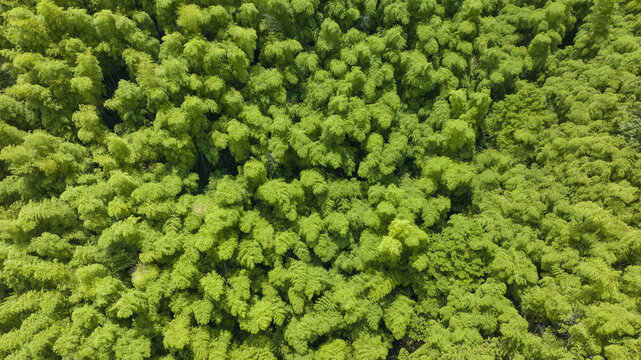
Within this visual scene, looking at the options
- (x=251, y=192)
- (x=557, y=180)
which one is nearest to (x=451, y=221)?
(x=557, y=180)

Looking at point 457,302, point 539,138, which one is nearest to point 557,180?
point 539,138

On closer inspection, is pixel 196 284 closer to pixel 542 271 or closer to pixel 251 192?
pixel 251 192

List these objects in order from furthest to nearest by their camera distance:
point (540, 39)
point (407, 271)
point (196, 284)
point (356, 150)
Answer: point (540, 39) → point (356, 150) → point (407, 271) → point (196, 284)

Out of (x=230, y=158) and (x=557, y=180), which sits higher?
(x=557, y=180)

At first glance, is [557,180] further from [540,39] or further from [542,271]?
[540,39]

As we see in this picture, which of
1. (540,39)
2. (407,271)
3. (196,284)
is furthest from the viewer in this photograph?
(540,39)

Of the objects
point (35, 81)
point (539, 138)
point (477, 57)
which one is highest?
point (477, 57)

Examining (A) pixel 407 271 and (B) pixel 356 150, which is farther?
(B) pixel 356 150
